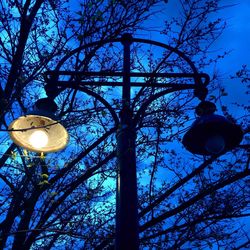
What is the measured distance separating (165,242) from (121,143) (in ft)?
15.1

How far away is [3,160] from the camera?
18.1 ft

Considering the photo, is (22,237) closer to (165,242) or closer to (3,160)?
(3,160)

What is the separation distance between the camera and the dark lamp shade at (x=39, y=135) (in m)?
3.19

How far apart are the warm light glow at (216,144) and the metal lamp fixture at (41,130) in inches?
57.7

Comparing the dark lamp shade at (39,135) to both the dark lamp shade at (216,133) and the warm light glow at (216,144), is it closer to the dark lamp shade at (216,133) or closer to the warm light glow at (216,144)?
the dark lamp shade at (216,133)

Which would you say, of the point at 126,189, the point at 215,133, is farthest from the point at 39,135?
the point at 215,133

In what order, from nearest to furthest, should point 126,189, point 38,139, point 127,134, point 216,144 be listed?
point 126,189, point 127,134, point 216,144, point 38,139

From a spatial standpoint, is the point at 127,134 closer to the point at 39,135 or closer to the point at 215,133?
the point at 215,133

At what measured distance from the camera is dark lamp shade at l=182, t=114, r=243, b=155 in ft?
9.47

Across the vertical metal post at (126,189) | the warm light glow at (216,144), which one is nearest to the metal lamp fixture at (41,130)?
the vertical metal post at (126,189)

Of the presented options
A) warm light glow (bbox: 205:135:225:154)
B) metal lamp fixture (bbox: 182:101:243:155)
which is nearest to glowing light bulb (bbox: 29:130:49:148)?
metal lamp fixture (bbox: 182:101:243:155)

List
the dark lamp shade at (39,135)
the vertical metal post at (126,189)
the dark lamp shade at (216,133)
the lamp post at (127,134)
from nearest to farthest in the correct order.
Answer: the vertical metal post at (126,189) < the lamp post at (127,134) < the dark lamp shade at (216,133) < the dark lamp shade at (39,135)

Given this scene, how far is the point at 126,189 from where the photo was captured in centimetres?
221

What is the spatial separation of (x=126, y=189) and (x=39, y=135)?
1.42 m
